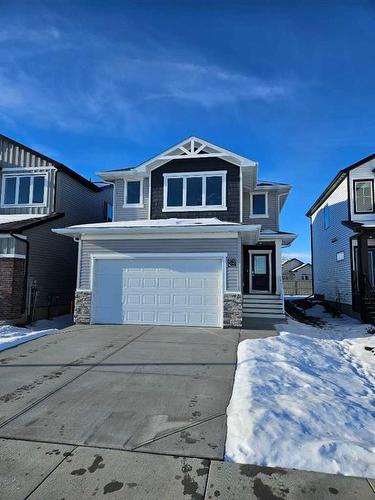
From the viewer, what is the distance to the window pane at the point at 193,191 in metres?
13.2

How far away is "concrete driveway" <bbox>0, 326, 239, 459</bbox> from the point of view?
3531 millimetres

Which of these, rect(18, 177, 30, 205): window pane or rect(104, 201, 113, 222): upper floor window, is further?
rect(104, 201, 113, 222): upper floor window

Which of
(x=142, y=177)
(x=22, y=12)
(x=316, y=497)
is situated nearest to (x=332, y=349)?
(x=316, y=497)

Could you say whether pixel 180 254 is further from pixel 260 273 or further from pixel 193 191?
pixel 260 273

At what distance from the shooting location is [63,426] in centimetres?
375

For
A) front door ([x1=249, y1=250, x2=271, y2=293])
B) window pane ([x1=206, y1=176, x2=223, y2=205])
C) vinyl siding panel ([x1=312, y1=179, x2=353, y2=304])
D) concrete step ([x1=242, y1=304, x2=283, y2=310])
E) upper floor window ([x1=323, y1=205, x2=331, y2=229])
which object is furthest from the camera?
upper floor window ([x1=323, y1=205, x2=331, y2=229])

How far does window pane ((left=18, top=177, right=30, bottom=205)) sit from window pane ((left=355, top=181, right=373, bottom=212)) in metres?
15.5

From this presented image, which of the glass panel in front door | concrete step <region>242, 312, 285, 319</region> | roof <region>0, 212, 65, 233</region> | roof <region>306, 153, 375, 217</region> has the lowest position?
concrete step <region>242, 312, 285, 319</region>

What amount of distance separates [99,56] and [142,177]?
5273mm

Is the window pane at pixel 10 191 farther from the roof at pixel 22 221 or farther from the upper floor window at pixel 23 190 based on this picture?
the roof at pixel 22 221

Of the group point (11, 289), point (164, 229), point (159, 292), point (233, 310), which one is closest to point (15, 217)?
point (11, 289)

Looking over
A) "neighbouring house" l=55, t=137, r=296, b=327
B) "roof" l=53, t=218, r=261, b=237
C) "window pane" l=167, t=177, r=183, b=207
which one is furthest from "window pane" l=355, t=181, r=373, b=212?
"window pane" l=167, t=177, r=183, b=207

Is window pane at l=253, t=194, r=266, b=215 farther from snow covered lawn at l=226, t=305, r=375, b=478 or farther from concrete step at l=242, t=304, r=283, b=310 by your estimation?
snow covered lawn at l=226, t=305, r=375, b=478

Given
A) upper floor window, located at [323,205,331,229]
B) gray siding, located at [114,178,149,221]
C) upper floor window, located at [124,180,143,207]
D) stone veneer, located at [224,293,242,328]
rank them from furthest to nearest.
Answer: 1. upper floor window, located at [323,205,331,229]
2. upper floor window, located at [124,180,143,207]
3. gray siding, located at [114,178,149,221]
4. stone veneer, located at [224,293,242,328]
